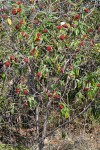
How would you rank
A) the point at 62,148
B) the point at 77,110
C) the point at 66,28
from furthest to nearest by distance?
the point at 77,110 < the point at 62,148 < the point at 66,28

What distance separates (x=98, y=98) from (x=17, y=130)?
101cm

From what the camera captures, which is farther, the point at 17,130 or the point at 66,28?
the point at 17,130

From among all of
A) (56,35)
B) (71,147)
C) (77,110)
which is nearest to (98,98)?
(77,110)

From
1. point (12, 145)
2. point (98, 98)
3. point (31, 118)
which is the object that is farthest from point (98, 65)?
point (12, 145)

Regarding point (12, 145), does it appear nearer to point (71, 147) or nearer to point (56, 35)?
point (71, 147)

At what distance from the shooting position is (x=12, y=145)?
3.94 metres

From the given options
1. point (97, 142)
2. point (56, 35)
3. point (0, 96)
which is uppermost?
point (56, 35)

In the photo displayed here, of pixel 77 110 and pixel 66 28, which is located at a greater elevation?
pixel 66 28

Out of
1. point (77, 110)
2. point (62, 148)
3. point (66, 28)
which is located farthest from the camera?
point (77, 110)

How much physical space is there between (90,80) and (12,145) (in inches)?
43.0

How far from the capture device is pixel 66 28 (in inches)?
149

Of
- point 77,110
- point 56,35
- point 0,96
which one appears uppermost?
point 56,35

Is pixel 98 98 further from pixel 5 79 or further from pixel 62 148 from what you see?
pixel 5 79

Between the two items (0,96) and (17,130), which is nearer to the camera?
(0,96)
